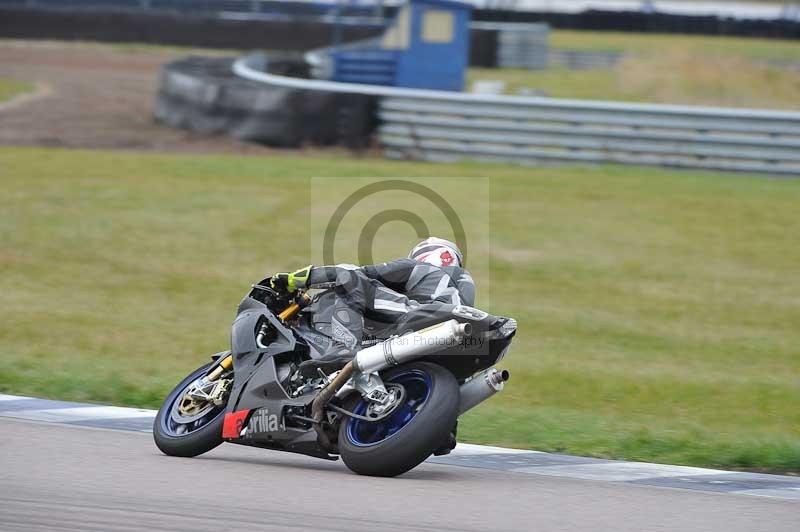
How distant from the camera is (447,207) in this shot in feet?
45.7

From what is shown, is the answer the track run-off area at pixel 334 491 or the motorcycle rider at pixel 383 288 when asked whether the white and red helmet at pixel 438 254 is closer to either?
the motorcycle rider at pixel 383 288

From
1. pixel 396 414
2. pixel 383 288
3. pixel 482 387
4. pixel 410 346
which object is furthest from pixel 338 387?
pixel 482 387

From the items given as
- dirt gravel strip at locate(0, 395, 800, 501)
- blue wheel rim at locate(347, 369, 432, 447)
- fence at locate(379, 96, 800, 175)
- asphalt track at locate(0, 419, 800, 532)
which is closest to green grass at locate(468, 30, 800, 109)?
fence at locate(379, 96, 800, 175)

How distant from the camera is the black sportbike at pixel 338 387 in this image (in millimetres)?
5211

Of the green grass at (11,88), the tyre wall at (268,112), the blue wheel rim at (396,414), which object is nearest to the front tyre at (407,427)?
the blue wheel rim at (396,414)

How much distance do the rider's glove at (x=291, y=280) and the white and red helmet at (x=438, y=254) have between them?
0.57 m

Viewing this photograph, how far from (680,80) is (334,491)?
28706 millimetres

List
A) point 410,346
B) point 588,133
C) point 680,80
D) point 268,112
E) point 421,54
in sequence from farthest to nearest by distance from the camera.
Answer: point 680,80 < point 421,54 < point 268,112 < point 588,133 < point 410,346

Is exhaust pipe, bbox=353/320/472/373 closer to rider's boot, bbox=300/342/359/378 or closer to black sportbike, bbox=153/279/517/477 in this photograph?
black sportbike, bbox=153/279/517/477

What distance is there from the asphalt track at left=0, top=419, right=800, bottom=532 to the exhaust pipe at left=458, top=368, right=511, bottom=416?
397mm

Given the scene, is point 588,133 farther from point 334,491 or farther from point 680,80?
point 680,80

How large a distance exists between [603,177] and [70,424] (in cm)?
1072

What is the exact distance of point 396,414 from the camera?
534cm

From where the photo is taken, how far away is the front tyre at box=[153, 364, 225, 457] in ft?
18.8
